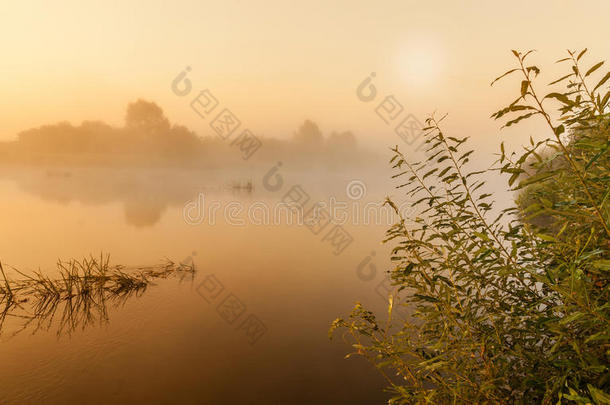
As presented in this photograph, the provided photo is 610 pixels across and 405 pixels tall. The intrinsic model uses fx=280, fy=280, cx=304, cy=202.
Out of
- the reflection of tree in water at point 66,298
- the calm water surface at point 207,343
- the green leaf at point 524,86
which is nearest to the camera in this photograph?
the green leaf at point 524,86

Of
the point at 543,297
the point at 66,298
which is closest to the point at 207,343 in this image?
the point at 66,298

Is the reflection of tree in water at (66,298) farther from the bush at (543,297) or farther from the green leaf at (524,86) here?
the green leaf at (524,86)

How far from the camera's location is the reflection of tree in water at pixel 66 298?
8.08m

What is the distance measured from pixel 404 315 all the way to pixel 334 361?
2.77 m

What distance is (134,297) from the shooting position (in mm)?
9984

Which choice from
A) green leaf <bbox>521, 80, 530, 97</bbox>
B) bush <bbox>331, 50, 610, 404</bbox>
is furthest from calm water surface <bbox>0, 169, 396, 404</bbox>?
green leaf <bbox>521, 80, 530, 97</bbox>

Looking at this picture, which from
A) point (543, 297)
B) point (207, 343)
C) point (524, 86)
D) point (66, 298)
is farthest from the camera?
point (66, 298)

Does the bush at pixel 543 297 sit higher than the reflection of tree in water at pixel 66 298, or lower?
lower

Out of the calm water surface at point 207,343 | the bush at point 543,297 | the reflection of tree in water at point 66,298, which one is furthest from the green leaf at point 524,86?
the reflection of tree in water at point 66,298

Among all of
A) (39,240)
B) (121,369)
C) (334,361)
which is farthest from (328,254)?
(39,240)

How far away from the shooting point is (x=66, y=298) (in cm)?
931

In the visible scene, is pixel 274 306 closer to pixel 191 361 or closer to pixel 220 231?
pixel 191 361

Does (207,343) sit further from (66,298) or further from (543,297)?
(543,297)

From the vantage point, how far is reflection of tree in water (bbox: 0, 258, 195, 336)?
8078 mm
